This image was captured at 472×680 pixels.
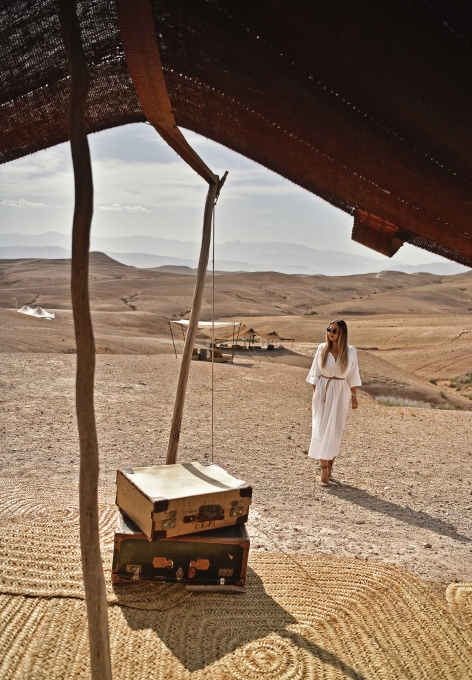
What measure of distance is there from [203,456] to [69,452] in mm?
1786

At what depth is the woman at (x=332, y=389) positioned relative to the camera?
645 cm

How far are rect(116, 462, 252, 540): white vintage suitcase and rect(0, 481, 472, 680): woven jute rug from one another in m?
0.44

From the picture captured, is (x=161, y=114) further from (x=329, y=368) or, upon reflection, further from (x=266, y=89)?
(x=329, y=368)

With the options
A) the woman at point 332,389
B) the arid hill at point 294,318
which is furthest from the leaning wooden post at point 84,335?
the arid hill at point 294,318

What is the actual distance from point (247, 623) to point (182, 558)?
1.91ft

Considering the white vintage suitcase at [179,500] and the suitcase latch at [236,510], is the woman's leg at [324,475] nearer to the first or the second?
the white vintage suitcase at [179,500]

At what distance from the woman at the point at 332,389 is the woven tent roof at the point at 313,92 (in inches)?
110

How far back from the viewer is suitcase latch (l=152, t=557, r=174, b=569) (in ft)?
12.3

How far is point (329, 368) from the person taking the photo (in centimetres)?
651

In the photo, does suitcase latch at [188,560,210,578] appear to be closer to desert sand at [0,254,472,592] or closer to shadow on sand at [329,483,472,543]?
desert sand at [0,254,472,592]

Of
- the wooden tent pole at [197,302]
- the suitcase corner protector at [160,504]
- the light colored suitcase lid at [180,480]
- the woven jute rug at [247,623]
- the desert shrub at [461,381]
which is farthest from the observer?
the desert shrub at [461,381]

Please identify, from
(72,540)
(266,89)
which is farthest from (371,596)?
(266,89)

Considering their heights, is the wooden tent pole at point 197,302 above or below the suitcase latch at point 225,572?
above

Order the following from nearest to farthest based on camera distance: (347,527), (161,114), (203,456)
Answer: (161,114) < (347,527) < (203,456)
